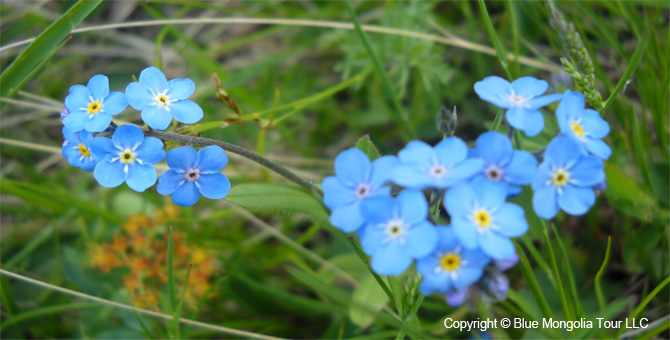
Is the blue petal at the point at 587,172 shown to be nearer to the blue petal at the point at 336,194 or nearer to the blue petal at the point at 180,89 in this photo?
the blue petal at the point at 336,194

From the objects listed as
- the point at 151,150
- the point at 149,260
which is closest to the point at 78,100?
the point at 151,150

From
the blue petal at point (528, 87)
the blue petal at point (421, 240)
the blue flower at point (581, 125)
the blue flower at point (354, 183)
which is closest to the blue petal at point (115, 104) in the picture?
the blue flower at point (354, 183)

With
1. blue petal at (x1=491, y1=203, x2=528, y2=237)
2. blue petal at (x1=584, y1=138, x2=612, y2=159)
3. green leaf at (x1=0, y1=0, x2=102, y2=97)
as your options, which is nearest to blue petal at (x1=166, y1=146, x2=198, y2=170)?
green leaf at (x1=0, y1=0, x2=102, y2=97)

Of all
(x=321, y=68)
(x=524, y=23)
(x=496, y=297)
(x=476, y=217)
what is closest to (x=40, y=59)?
(x=476, y=217)

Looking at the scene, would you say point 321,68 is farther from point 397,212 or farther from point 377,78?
point 397,212

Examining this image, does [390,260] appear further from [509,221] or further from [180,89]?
[180,89]
